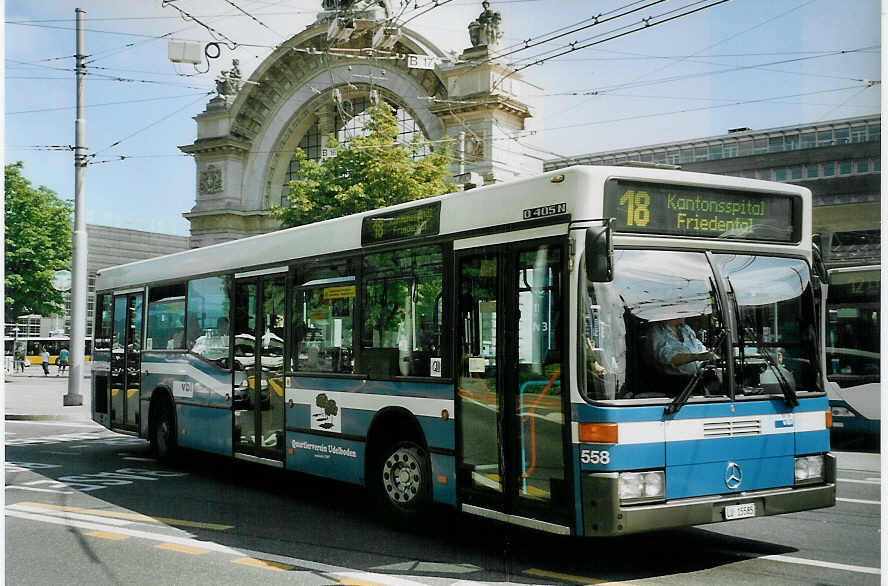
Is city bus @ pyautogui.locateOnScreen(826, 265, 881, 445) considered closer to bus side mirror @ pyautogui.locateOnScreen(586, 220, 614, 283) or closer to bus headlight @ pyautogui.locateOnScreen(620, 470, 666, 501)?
bus headlight @ pyautogui.locateOnScreen(620, 470, 666, 501)

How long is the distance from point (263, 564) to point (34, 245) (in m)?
15.1

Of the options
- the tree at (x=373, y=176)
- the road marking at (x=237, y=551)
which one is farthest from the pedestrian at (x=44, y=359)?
the road marking at (x=237, y=551)

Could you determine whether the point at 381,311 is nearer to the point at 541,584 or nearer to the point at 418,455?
the point at 418,455

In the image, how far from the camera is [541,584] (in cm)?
621

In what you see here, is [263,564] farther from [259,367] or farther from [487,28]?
[487,28]

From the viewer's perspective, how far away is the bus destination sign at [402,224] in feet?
26.1

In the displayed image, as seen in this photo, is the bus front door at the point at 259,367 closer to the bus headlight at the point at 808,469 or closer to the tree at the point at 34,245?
the bus headlight at the point at 808,469

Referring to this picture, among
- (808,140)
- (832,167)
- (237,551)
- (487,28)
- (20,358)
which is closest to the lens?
(237,551)

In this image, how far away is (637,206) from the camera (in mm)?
6477

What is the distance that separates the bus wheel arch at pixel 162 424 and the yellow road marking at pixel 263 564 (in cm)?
569

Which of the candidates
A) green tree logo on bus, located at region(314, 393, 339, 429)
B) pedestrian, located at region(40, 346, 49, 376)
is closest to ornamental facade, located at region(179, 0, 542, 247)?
pedestrian, located at region(40, 346, 49, 376)

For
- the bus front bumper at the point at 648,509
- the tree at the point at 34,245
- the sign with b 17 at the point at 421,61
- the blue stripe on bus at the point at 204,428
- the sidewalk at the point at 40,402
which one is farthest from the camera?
the sign with b 17 at the point at 421,61

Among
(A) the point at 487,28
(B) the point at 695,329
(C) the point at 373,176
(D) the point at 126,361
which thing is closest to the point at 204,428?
(D) the point at 126,361

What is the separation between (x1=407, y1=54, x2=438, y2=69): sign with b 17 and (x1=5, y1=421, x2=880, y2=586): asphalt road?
15255 millimetres
